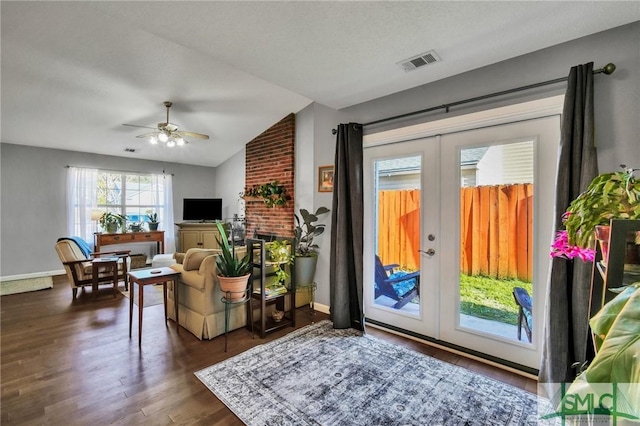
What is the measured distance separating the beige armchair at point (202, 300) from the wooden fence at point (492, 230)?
1951 mm

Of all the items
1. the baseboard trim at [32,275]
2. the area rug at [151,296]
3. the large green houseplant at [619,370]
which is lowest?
the area rug at [151,296]

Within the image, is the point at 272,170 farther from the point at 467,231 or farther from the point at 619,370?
the point at 619,370

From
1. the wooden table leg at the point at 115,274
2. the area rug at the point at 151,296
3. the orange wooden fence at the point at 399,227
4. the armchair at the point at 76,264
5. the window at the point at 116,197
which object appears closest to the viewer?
the orange wooden fence at the point at 399,227

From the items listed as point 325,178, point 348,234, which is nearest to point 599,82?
point 348,234

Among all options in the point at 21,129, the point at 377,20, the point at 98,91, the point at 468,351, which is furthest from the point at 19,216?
the point at 468,351

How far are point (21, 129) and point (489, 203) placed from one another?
21.1ft

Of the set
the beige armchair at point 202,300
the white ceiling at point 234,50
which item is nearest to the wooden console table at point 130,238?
the white ceiling at point 234,50

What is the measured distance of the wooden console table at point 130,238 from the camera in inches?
205

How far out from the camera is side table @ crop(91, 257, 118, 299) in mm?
4035

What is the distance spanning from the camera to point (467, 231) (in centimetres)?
254

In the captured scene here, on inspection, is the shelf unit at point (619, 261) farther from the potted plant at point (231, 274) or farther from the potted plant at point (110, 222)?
the potted plant at point (110, 222)

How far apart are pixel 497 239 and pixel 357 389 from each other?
1676 millimetres

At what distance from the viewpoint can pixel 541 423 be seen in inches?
66.3

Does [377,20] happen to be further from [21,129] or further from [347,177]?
[21,129]
